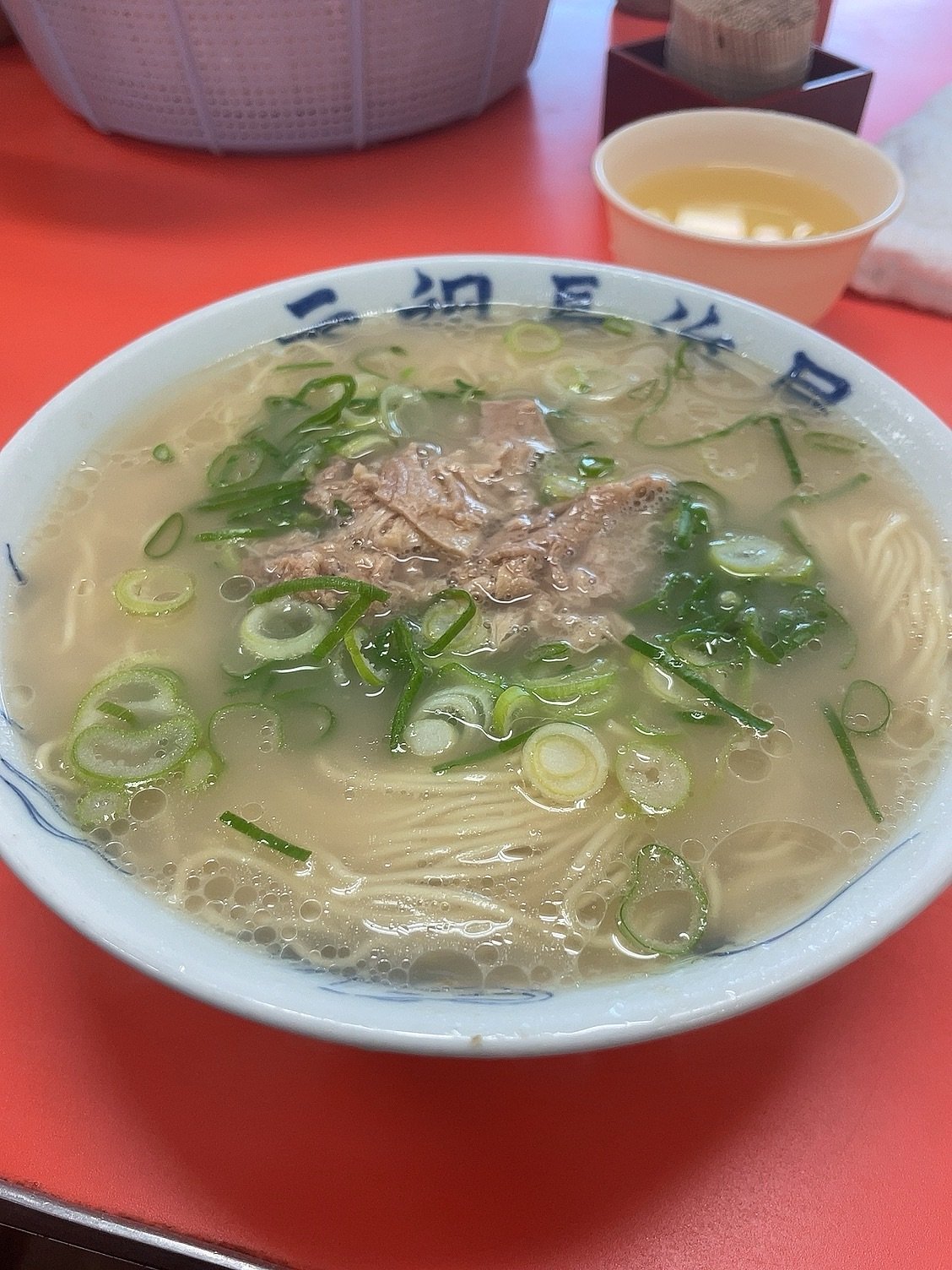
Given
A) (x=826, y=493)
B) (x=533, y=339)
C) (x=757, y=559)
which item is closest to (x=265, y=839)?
(x=757, y=559)

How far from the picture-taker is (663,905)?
110 centimetres

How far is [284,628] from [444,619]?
0.26m

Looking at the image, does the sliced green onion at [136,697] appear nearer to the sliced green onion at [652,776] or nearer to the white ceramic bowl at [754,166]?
the sliced green onion at [652,776]

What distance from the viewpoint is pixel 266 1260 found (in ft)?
3.18

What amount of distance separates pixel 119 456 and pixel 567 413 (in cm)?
89

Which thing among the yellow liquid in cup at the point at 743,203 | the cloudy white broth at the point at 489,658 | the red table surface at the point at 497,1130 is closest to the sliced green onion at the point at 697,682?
the cloudy white broth at the point at 489,658

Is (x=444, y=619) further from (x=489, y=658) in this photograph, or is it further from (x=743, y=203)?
(x=743, y=203)

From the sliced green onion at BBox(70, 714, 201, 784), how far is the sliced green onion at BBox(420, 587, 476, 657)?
0.38m

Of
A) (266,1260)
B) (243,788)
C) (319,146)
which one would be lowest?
(266,1260)

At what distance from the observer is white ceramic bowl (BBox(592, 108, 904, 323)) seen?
1.90 meters

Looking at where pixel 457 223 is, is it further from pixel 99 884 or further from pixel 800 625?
pixel 99 884

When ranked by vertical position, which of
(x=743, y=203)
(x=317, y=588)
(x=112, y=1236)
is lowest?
(x=112, y=1236)

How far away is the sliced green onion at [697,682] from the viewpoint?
4.25 feet

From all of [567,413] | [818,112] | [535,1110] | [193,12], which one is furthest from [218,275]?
[535,1110]
